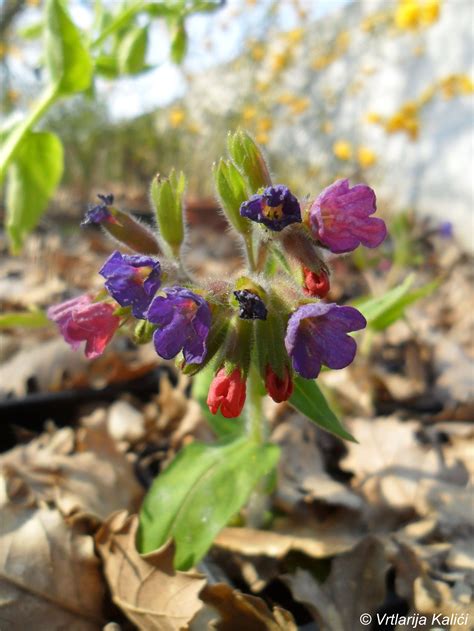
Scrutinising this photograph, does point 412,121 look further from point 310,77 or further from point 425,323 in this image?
point 310,77

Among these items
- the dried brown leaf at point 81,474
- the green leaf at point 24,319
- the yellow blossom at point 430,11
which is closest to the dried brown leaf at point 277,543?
the dried brown leaf at point 81,474

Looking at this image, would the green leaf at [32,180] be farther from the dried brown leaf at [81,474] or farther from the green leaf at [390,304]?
the green leaf at [390,304]

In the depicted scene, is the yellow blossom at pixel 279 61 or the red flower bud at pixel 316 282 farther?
the yellow blossom at pixel 279 61

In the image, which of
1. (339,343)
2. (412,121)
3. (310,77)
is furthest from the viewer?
(310,77)

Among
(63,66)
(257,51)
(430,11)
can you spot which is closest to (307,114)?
(257,51)

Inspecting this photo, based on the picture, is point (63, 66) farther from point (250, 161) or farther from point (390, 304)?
point (390, 304)

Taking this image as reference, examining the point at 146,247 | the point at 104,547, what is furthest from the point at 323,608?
the point at 146,247
